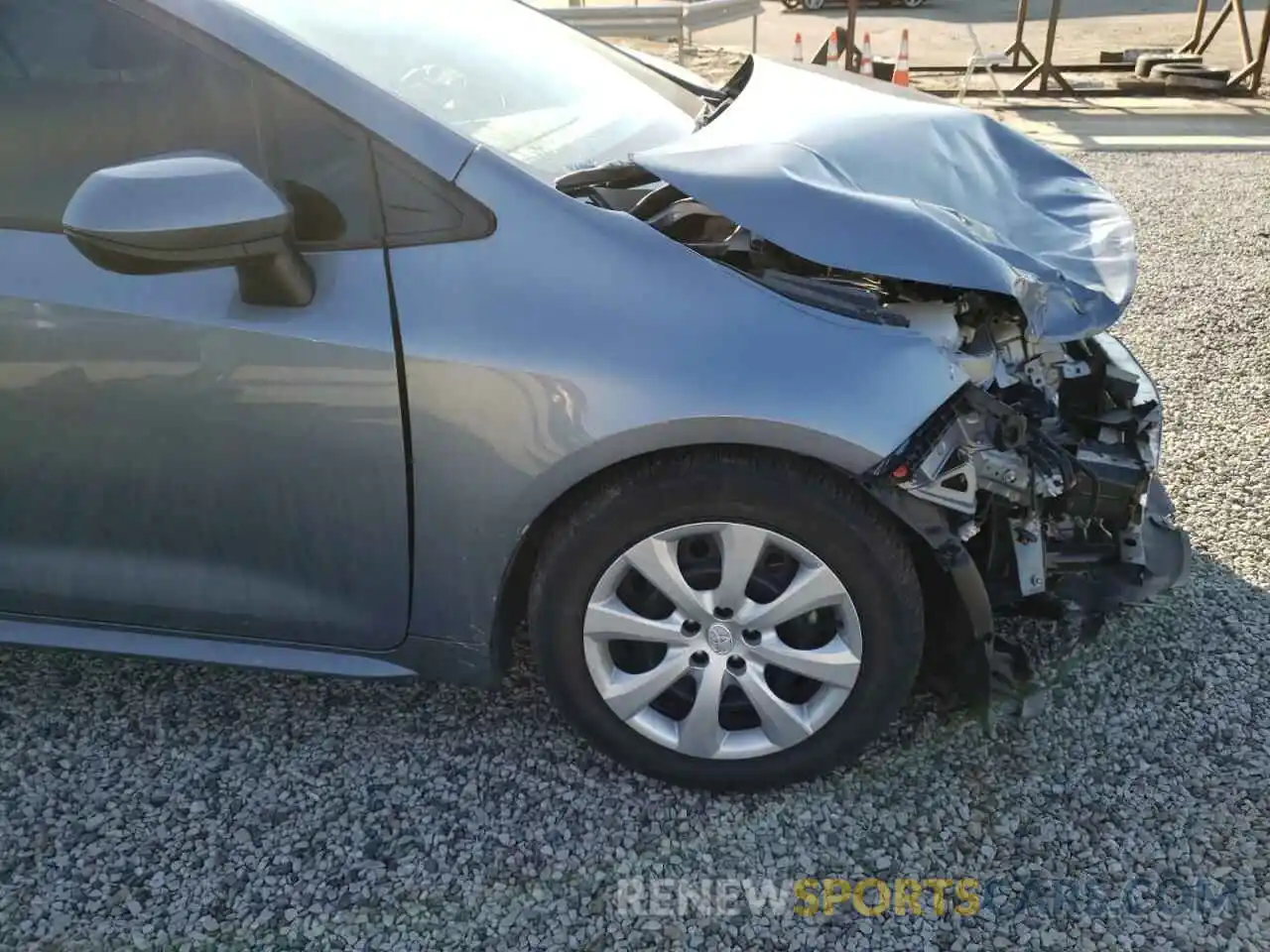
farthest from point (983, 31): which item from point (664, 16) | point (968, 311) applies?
point (968, 311)

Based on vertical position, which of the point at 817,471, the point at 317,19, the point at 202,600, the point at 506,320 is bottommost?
the point at 202,600

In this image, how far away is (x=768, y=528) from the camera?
6.63 feet

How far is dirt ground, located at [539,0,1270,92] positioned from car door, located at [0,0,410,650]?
10.2m

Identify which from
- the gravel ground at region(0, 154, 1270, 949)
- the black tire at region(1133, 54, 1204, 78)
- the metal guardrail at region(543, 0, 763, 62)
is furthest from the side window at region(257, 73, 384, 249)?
the black tire at region(1133, 54, 1204, 78)

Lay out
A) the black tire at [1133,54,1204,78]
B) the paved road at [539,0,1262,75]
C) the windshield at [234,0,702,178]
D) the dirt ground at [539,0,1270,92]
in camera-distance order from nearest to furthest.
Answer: the windshield at [234,0,702,178] < the black tire at [1133,54,1204,78] < the dirt ground at [539,0,1270,92] < the paved road at [539,0,1262,75]

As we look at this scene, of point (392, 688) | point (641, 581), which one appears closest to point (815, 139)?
point (641, 581)

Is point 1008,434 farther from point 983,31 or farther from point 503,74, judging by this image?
point 983,31

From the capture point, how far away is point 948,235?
80.5 inches

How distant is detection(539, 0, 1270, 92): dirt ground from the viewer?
45.0 feet

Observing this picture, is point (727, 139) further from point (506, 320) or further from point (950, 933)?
point (950, 933)

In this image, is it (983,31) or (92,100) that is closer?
(92,100)

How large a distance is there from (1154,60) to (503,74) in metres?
10.8

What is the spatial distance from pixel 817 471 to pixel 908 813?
0.79m

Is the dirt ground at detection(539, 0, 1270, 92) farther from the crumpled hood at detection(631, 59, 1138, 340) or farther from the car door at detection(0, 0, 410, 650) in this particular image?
the car door at detection(0, 0, 410, 650)
